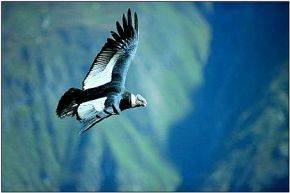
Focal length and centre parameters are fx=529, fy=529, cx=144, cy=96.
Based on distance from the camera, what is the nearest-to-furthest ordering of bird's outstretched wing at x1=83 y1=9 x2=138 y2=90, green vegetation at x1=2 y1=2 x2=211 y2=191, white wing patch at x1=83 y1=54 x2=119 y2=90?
bird's outstretched wing at x1=83 y1=9 x2=138 y2=90
white wing patch at x1=83 y1=54 x2=119 y2=90
green vegetation at x1=2 y1=2 x2=211 y2=191

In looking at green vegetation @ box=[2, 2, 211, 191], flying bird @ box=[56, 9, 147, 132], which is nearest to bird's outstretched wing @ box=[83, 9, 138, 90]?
flying bird @ box=[56, 9, 147, 132]

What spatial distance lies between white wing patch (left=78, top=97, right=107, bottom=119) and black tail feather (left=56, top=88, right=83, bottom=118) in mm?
38

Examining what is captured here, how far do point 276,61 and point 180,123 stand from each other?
2.67 ft

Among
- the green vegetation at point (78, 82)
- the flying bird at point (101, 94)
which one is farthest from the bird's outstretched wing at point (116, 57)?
the green vegetation at point (78, 82)

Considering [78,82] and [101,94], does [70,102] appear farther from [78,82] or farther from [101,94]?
[78,82]

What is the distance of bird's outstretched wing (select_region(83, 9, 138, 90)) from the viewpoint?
9.23ft

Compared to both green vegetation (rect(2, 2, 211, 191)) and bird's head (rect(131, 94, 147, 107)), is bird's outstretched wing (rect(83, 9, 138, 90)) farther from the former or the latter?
green vegetation (rect(2, 2, 211, 191))

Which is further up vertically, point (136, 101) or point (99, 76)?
point (99, 76)

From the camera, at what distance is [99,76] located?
2965 mm

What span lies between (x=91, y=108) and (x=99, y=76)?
0.61 feet

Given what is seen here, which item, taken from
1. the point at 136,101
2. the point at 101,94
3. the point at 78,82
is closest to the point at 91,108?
the point at 101,94

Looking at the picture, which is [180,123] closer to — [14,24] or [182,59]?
[182,59]

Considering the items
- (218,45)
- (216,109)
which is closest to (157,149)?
(216,109)

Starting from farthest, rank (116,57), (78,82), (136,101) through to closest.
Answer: (78,82) → (136,101) → (116,57)
